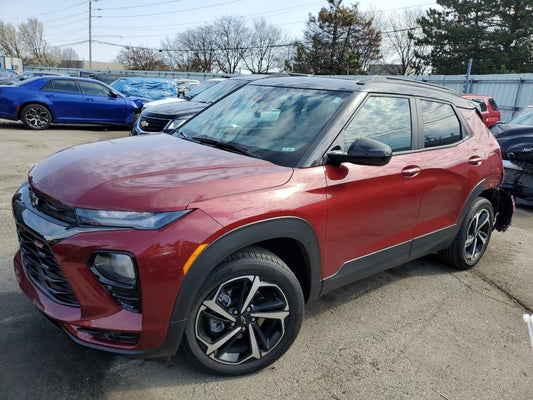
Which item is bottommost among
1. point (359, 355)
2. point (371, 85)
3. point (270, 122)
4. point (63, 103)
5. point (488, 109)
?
point (359, 355)

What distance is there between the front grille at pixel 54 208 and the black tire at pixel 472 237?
3378 mm

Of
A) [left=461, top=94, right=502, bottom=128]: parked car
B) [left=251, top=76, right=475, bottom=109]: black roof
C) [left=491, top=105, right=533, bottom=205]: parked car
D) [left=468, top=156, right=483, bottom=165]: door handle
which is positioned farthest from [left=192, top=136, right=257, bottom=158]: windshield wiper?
[left=461, top=94, right=502, bottom=128]: parked car

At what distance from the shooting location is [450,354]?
2.84 metres

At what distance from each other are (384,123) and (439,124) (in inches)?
30.7

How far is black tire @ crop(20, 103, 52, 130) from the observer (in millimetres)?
11703

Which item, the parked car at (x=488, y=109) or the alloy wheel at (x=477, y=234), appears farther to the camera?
the parked car at (x=488, y=109)

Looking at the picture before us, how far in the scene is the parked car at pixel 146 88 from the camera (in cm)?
1688

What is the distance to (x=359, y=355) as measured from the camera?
2766mm

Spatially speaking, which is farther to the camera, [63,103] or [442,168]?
[63,103]

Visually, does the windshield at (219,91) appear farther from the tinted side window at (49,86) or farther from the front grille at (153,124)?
the tinted side window at (49,86)

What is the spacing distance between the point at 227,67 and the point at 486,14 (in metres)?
41.4

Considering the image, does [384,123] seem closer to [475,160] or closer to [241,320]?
[475,160]

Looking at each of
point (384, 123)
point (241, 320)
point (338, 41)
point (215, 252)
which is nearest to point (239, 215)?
point (215, 252)

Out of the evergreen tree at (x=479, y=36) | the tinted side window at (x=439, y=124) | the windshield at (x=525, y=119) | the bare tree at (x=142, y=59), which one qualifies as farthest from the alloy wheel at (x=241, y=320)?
the bare tree at (x=142, y=59)
